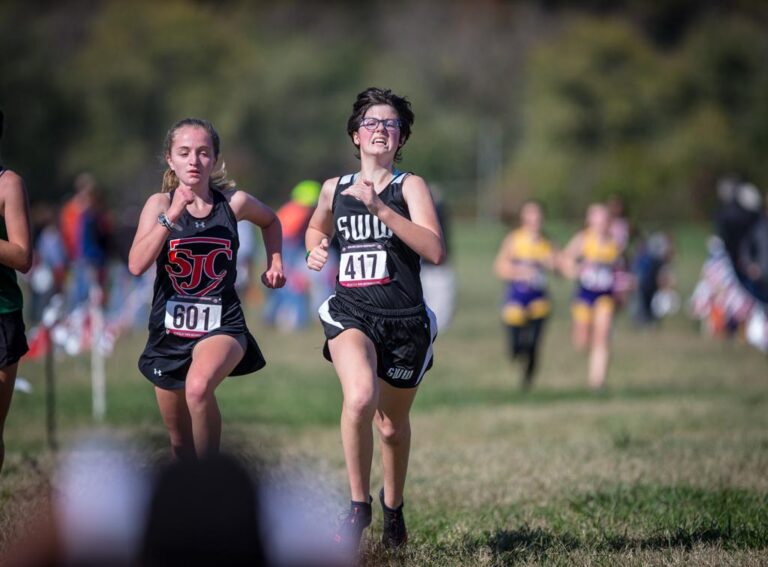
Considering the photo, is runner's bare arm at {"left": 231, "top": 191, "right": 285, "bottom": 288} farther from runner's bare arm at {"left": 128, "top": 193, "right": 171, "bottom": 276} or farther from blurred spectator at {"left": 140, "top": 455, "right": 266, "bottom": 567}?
blurred spectator at {"left": 140, "top": 455, "right": 266, "bottom": 567}

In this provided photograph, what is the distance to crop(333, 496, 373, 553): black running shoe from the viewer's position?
522cm

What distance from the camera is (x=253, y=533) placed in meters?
2.55

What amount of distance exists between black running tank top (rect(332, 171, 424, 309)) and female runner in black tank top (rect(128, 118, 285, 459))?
570 mm

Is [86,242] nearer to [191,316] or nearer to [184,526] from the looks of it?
[191,316]

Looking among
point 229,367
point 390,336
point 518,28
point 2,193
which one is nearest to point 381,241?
point 390,336

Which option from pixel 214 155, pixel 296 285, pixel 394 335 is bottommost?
pixel 394 335

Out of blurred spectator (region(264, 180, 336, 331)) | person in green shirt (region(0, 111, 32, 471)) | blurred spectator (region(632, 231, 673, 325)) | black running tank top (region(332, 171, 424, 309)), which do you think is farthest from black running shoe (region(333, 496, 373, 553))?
blurred spectator (region(632, 231, 673, 325))

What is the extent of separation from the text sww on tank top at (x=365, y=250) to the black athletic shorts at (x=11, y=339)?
163cm

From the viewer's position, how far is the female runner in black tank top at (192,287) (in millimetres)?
5484

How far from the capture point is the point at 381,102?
5.75m

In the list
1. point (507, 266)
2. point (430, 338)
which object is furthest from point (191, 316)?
point (507, 266)

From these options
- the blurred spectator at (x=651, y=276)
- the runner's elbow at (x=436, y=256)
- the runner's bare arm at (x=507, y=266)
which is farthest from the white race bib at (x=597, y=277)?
the blurred spectator at (x=651, y=276)

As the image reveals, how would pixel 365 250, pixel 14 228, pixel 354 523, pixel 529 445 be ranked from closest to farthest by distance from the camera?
1. pixel 354 523
2. pixel 14 228
3. pixel 365 250
4. pixel 529 445

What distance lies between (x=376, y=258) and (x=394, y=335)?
0.38 metres
